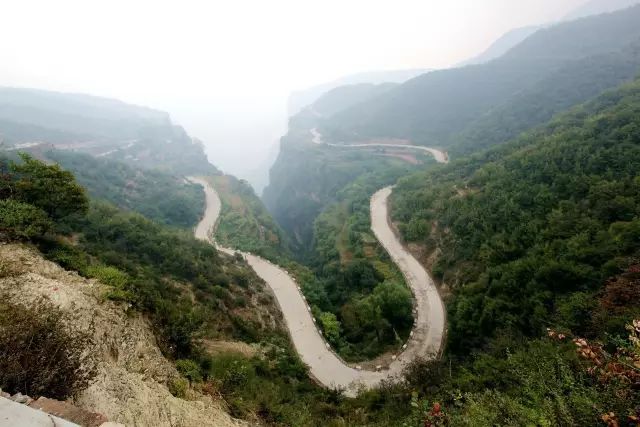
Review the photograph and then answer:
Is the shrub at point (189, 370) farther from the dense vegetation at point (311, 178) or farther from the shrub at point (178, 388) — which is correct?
the dense vegetation at point (311, 178)

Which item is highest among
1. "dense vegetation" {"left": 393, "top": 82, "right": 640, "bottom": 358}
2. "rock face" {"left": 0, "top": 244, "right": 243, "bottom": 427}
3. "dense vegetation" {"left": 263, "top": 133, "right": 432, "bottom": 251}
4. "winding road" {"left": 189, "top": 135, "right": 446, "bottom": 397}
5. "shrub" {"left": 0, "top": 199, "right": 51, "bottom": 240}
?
"shrub" {"left": 0, "top": 199, "right": 51, "bottom": 240}

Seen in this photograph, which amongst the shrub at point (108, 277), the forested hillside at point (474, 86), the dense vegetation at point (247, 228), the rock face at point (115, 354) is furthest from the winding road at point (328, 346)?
the forested hillside at point (474, 86)

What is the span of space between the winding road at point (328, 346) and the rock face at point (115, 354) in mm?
12642

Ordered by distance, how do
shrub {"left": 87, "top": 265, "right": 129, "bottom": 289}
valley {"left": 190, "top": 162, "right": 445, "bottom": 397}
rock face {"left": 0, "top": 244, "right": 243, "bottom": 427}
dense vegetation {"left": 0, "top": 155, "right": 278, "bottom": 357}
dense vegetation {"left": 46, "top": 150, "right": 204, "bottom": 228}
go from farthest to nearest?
dense vegetation {"left": 46, "top": 150, "right": 204, "bottom": 228} < valley {"left": 190, "top": 162, "right": 445, "bottom": 397} < dense vegetation {"left": 0, "top": 155, "right": 278, "bottom": 357} < shrub {"left": 87, "top": 265, "right": 129, "bottom": 289} < rock face {"left": 0, "top": 244, "right": 243, "bottom": 427}

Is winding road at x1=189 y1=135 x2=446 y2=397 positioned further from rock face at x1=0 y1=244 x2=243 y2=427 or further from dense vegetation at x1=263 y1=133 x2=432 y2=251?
dense vegetation at x1=263 y1=133 x2=432 y2=251

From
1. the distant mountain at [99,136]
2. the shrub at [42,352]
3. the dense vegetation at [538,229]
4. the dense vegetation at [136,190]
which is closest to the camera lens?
the shrub at [42,352]

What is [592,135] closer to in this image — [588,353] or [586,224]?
[586,224]

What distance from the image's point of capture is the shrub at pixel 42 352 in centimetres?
930

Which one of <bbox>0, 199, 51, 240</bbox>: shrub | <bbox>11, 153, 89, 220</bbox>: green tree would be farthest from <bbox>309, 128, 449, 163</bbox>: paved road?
<bbox>0, 199, 51, 240</bbox>: shrub

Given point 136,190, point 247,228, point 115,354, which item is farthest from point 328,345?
point 136,190

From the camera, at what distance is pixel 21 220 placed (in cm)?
1658

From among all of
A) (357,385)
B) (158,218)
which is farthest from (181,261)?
(158,218)

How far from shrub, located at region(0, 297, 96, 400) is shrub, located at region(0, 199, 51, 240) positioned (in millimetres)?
5871

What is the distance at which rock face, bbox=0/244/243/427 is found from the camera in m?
10.3
